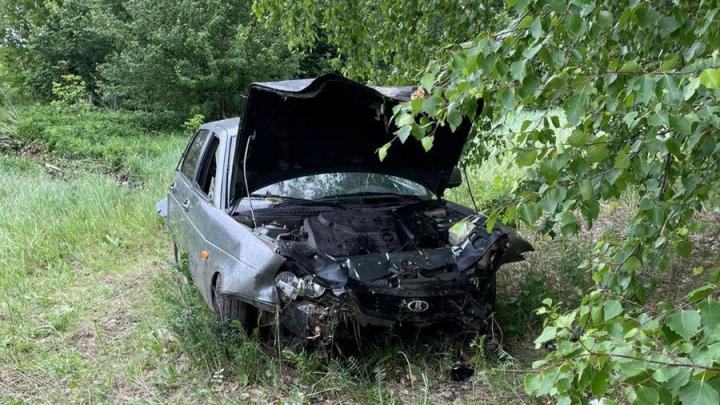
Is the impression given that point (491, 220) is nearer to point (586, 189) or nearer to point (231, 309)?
point (586, 189)

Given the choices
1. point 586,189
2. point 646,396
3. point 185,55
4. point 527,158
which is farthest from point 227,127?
point 185,55

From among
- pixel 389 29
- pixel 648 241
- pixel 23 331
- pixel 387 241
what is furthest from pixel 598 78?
pixel 23 331

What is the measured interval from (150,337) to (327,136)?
204 cm

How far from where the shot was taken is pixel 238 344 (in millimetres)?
4113

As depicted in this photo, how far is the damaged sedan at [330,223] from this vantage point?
377 cm

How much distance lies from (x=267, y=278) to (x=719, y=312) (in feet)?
8.42

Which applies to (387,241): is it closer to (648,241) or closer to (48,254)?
(648,241)

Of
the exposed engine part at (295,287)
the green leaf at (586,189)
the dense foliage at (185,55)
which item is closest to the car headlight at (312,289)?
the exposed engine part at (295,287)

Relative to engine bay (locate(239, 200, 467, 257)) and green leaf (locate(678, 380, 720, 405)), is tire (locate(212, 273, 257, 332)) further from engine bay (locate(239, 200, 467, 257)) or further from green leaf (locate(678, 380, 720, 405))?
green leaf (locate(678, 380, 720, 405))

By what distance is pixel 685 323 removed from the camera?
1.54m

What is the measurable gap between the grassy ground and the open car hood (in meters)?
1.22

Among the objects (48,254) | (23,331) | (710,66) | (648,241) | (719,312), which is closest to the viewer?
(719,312)

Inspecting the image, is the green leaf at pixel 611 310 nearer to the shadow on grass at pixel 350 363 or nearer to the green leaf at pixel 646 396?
the green leaf at pixel 646 396

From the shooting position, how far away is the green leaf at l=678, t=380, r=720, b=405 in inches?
53.4
